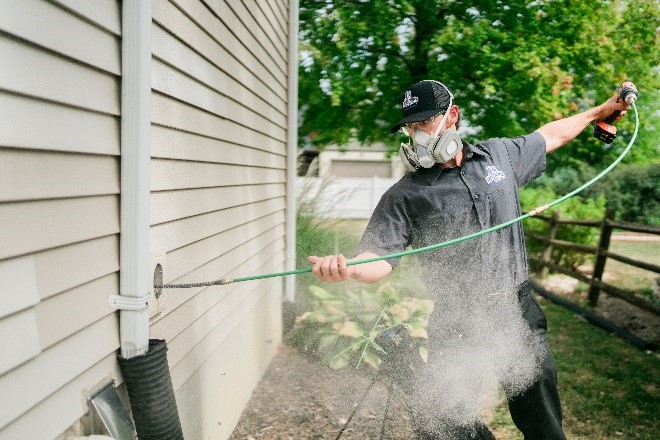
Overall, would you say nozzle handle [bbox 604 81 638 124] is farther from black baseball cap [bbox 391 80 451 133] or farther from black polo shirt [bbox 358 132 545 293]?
black baseball cap [bbox 391 80 451 133]

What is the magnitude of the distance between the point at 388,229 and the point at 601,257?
561cm

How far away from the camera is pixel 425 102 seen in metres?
3.01

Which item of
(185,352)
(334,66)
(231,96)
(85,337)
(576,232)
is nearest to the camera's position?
(85,337)

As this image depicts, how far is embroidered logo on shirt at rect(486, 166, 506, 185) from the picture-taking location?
3.08 m

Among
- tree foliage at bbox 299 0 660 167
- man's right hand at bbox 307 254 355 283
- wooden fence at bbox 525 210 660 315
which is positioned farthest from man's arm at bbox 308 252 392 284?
tree foliage at bbox 299 0 660 167

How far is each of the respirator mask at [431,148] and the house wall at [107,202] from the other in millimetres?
1146

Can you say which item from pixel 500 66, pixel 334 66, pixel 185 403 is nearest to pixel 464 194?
pixel 185 403

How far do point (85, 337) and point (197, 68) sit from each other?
1620 millimetres

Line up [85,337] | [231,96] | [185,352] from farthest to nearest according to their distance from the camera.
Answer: [231,96] → [185,352] → [85,337]

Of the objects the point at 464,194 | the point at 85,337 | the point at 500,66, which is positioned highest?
the point at 500,66

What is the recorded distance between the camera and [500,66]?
850cm

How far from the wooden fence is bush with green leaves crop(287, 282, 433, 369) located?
287 centimetres

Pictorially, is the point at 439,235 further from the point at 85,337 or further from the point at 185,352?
the point at 85,337

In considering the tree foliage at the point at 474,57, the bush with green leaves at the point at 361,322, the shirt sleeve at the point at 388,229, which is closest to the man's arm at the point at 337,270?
the shirt sleeve at the point at 388,229
